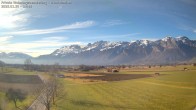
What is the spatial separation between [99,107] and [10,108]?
17.7 metres

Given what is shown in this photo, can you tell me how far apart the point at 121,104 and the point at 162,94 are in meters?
14.6

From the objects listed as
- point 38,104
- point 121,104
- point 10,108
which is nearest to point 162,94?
point 121,104

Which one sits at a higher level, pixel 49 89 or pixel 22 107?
pixel 49 89

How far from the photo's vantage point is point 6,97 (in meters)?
57.7

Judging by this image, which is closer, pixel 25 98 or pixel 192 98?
A: pixel 192 98

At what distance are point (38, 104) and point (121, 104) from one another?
58.2 feet

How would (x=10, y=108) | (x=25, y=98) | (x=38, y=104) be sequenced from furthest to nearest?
(x=25, y=98)
(x=38, y=104)
(x=10, y=108)

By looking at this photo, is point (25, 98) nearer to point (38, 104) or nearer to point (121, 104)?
point (38, 104)

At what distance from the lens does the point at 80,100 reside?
62094 millimetres

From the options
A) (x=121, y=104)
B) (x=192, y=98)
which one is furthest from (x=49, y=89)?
(x=192, y=98)

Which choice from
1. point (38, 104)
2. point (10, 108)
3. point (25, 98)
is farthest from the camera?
point (25, 98)

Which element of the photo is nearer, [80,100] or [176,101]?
[176,101]

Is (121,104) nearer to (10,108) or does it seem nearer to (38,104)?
(38,104)

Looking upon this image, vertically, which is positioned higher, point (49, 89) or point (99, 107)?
point (49, 89)
